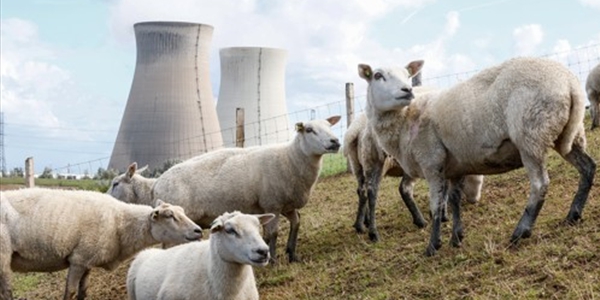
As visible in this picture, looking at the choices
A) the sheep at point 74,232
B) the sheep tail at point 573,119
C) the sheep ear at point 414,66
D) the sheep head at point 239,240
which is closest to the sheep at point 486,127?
the sheep tail at point 573,119

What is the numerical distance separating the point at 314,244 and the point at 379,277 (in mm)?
1952

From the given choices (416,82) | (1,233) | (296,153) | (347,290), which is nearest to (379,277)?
(347,290)

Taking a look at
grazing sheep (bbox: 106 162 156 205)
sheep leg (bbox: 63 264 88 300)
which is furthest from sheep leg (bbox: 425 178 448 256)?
grazing sheep (bbox: 106 162 156 205)

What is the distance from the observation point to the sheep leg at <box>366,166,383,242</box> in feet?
21.8

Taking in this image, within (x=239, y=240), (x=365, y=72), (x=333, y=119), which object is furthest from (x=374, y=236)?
(x=239, y=240)

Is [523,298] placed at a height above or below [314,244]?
above

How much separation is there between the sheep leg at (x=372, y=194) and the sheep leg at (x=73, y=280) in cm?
242

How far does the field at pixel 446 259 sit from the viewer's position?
4.23 m

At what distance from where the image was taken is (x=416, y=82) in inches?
479

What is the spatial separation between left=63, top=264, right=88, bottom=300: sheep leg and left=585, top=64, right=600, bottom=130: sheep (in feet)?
28.3

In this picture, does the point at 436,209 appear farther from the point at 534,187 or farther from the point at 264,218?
the point at 264,218

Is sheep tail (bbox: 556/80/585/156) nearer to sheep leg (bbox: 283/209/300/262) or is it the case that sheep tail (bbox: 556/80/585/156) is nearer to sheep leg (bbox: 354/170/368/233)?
sheep leg (bbox: 283/209/300/262)

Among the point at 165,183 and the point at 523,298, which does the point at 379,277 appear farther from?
the point at 165,183

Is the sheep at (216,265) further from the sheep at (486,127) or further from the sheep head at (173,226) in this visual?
the sheep at (486,127)
